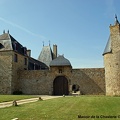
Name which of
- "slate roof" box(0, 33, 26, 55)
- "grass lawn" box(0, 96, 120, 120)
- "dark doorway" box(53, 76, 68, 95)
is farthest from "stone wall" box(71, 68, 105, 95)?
"grass lawn" box(0, 96, 120, 120)

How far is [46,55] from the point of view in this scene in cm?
3209

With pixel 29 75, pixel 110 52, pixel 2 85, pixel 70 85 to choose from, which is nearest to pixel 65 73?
pixel 70 85

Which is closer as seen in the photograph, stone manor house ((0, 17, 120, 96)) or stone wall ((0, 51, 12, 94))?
stone manor house ((0, 17, 120, 96))

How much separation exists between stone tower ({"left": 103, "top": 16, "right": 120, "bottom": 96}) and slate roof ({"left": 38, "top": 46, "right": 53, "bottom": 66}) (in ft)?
49.5

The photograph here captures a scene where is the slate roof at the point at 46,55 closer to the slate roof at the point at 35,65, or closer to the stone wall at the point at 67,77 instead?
the slate roof at the point at 35,65

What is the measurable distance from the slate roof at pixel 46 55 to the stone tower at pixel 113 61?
593 inches

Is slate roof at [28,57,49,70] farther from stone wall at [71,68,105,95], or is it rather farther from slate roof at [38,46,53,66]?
stone wall at [71,68,105,95]

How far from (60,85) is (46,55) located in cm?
1149

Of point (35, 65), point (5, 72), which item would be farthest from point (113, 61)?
point (35, 65)

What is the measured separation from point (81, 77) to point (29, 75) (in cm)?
627

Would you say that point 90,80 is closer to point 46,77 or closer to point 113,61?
point 113,61

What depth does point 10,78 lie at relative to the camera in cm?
2070

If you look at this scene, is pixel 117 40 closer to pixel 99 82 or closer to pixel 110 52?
pixel 110 52

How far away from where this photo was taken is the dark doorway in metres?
21.4
